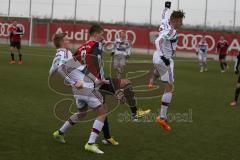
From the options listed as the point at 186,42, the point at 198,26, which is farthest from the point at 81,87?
the point at 198,26

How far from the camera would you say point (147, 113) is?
11766 mm

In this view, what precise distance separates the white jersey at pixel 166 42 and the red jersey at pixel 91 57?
2.94 meters

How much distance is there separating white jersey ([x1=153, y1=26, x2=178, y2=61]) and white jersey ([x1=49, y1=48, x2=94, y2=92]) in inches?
129

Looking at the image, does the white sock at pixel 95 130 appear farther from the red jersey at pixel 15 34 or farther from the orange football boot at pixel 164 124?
the red jersey at pixel 15 34

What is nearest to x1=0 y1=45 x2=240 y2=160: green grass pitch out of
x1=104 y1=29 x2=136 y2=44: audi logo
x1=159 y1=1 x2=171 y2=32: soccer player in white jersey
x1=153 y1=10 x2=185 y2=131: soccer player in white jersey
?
x1=153 y1=10 x2=185 y2=131: soccer player in white jersey

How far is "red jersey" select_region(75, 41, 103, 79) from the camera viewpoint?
7.85 meters

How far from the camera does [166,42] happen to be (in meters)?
10.8

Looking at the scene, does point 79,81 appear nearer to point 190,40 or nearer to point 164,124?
point 164,124

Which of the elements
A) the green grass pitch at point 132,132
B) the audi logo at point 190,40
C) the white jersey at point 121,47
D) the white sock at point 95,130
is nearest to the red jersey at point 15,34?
the white jersey at point 121,47

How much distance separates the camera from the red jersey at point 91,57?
25.8 feet

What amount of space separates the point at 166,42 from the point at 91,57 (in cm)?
335

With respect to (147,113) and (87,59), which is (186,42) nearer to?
(147,113)

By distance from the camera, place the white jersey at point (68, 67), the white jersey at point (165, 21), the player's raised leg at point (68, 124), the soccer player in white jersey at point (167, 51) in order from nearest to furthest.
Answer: the white jersey at point (68, 67), the player's raised leg at point (68, 124), the soccer player in white jersey at point (167, 51), the white jersey at point (165, 21)

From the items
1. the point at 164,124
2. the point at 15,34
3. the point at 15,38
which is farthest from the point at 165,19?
the point at 15,38
